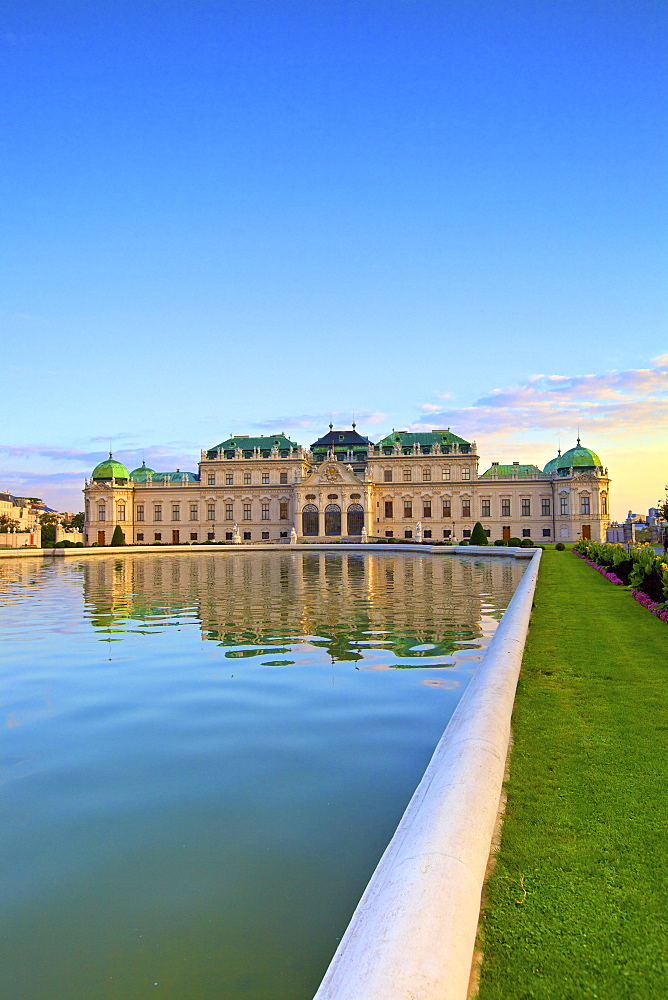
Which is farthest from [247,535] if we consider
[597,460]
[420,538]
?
[597,460]

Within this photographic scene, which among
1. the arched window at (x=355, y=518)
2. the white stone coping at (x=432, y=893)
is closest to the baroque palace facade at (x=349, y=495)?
the arched window at (x=355, y=518)

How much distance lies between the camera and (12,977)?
4.33 metres

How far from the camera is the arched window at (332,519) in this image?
307 feet

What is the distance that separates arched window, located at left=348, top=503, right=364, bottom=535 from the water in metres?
75.3

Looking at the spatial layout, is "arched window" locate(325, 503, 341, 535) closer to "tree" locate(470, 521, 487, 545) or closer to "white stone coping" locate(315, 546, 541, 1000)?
"tree" locate(470, 521, 487, 545)

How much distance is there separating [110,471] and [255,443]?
816 inches

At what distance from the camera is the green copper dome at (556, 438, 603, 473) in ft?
298

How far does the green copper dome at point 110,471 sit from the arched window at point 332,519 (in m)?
30.3

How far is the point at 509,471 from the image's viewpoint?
9562 cm

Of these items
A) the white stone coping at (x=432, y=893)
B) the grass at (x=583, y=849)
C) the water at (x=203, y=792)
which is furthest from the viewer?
the water at (x=203, y=792)

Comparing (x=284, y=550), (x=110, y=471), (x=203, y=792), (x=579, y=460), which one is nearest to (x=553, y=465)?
(x=579, y=460)

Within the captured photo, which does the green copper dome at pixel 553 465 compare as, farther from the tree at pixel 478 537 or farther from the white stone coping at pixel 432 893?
the white stone coping at pixel 432 893

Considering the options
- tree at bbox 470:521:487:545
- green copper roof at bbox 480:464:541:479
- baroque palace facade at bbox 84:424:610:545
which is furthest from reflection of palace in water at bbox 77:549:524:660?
green copper roof at bbox 480:464:541:479

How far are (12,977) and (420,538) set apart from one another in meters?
85.9
